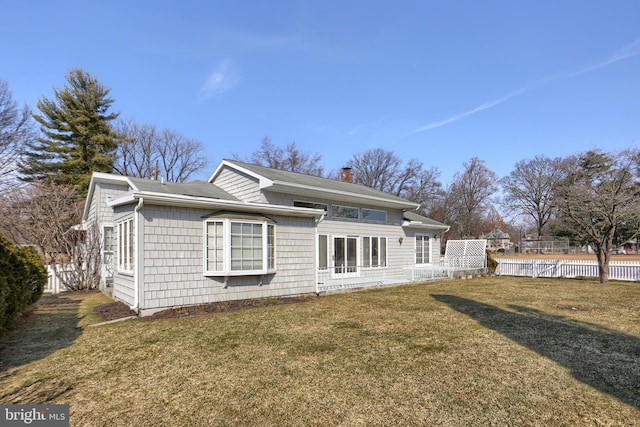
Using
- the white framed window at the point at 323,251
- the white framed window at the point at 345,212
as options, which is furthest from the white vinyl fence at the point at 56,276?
the white framed window at the point at 345,212

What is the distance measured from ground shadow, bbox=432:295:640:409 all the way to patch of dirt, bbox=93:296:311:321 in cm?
532

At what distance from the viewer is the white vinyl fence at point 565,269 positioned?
588 inches

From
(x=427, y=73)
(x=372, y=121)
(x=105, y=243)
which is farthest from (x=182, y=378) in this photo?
(x=372, y=121)

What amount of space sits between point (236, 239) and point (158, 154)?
3170 cm

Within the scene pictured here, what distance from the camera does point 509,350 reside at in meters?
5.19

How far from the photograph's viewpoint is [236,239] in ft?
28.9

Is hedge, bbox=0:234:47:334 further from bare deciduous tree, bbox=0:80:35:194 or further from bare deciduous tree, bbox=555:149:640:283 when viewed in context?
bare deciduous tree, bbox=555:149:640:283

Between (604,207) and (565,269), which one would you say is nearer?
(604,207)

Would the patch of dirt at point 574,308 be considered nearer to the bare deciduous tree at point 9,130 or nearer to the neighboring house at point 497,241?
the bare deciduous tree at point 9,130

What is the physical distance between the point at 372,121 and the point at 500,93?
25.9 ft

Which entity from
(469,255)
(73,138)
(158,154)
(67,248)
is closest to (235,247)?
(67,248)

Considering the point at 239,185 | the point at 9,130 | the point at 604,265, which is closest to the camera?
the point at 239,185

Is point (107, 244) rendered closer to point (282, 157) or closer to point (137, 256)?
point (137, 256)

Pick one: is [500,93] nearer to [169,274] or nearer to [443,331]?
[443,331]
